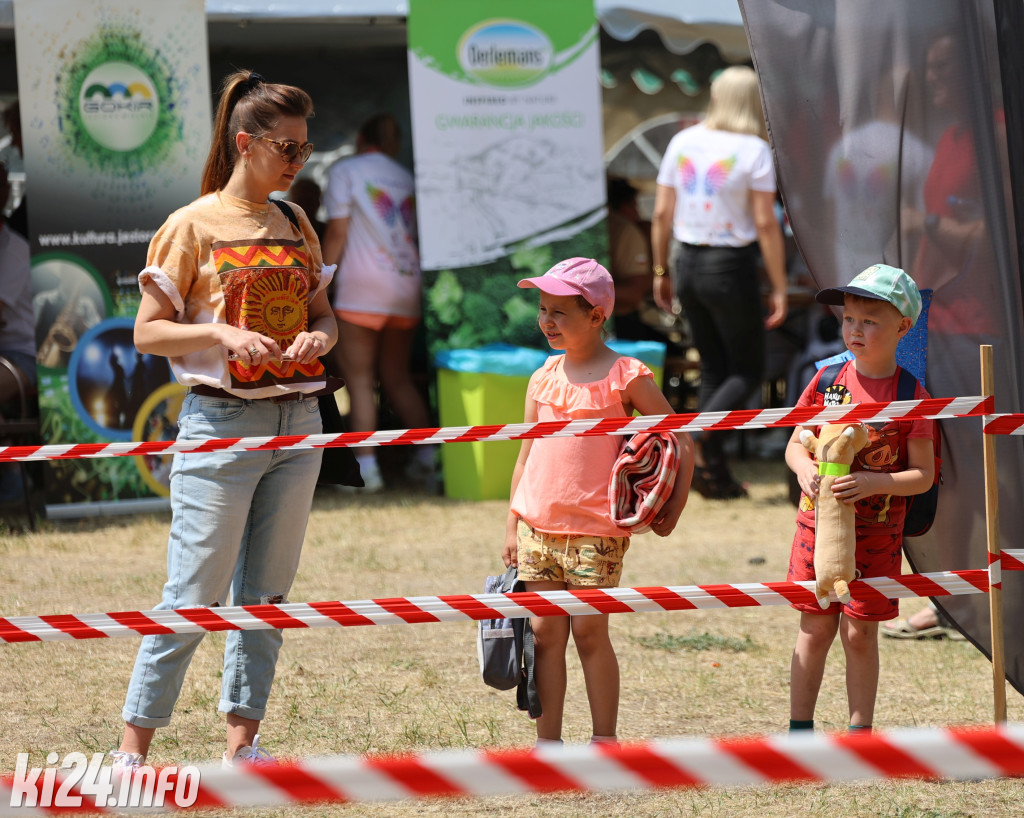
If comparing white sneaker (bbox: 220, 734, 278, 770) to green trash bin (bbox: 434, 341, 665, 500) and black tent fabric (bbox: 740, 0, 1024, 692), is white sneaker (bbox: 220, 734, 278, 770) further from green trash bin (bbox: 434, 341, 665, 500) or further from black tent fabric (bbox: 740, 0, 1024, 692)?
green trash bin (bbox: 434, 341, 665, 500)

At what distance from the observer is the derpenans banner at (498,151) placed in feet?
26.6

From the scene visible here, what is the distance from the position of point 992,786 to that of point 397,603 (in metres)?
1.71

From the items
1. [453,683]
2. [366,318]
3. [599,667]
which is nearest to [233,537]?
[599,667]

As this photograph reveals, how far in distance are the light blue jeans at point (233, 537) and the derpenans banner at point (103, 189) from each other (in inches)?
175

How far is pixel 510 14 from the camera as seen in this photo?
A: 8.16 meters

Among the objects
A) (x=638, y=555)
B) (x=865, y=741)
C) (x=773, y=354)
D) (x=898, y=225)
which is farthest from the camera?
(x=773, y=354)

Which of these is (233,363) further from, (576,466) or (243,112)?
(576,466)

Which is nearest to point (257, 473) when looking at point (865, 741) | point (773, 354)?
point (865, 741)

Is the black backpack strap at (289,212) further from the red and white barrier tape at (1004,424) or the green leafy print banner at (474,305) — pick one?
the green leafy print banner at (474,305)

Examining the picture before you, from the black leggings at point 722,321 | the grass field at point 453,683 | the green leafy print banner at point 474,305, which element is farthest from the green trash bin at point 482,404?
the grass field at point 453,683

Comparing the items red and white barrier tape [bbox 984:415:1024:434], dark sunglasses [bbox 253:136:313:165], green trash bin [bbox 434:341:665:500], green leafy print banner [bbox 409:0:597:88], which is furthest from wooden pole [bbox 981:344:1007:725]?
green leafy print banner [bbox 409:0:597:88]

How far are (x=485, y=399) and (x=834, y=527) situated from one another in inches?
186

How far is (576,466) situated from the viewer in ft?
11.2

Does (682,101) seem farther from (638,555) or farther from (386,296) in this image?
(638,555)
